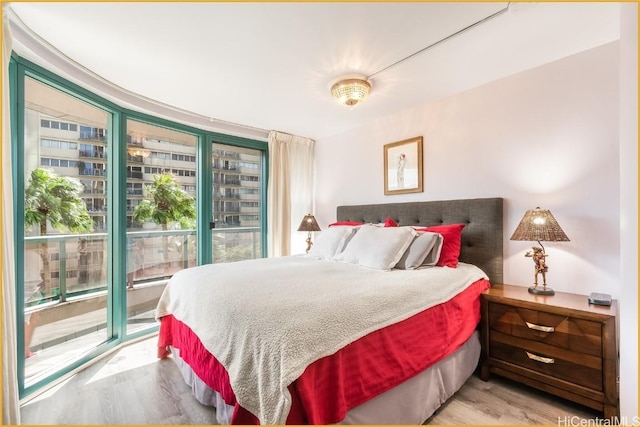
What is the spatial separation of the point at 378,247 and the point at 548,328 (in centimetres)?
114

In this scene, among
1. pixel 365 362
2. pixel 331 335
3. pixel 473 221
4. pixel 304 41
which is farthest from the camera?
pixel 473 221

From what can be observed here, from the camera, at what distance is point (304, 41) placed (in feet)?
5.73

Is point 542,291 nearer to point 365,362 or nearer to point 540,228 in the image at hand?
point 540,228

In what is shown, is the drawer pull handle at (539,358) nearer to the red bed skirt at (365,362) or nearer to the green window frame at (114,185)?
the red bed skirt at (365,362)

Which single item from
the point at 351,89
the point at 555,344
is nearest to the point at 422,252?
the point at 555,344

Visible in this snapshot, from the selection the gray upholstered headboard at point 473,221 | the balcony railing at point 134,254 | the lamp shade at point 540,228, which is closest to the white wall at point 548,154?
the gray upholstered headboard at point 473,221

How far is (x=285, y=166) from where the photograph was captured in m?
3.74

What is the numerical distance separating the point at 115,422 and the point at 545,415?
250cm

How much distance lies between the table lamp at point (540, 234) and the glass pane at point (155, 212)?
3236 mm

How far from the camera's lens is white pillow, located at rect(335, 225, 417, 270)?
209cm

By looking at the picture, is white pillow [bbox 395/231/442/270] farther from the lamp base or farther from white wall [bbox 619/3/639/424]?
white wall [bbox 619/3/639/424]

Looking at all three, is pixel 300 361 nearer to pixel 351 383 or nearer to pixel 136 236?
pixel 351 383

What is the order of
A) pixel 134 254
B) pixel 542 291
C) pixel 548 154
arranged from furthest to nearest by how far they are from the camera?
pixel 134 254 → pixel 548 154 → pixel 542 291

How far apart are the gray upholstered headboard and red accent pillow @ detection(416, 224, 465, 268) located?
5.7 inches
